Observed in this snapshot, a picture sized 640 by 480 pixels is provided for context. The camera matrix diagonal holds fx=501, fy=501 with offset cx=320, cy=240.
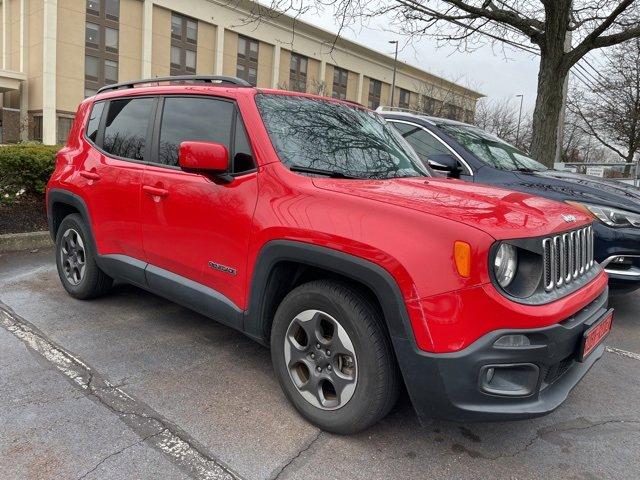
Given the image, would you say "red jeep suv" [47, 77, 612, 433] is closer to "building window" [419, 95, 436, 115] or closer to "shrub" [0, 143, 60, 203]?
"shrub" [0, 143, 60, 203]

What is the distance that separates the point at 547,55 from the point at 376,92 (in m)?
50.6

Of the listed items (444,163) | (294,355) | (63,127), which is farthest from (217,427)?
(63,127)

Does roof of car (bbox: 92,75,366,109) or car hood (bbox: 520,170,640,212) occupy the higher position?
roof of car (bbox: 92,75,366,109)

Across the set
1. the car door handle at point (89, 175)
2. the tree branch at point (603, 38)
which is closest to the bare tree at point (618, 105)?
the tree branch at point (603, 38)

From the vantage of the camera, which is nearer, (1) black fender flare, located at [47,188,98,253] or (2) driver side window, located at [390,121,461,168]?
(1) black fender flare, located at [47,188,98,253]

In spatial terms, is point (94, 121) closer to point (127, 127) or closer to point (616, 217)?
point (127, 127)

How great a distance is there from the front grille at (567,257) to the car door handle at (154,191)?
91.7 inches

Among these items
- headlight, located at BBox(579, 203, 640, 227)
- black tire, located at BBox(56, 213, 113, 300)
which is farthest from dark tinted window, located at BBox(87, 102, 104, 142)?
headlight, located at BBox(579, 203, 640, 227)

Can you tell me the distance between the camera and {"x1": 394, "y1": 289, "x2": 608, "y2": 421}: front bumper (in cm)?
209

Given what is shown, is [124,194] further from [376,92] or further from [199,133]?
[376,92]

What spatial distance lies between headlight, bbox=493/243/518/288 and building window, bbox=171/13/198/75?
43.6 m

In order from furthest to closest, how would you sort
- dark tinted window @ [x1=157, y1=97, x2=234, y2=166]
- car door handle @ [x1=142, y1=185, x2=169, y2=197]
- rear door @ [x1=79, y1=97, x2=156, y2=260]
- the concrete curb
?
the concrete curb, rear door @ [x1=79, y1=97, x2=156, y2=260], car door handle @ [x1=142, y1=185, x2=169, y2=197], dark tinted window @ [x1=157, y1=97, x2=234, y2=166]

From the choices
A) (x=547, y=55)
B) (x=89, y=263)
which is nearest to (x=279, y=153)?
(x=89, y=263)

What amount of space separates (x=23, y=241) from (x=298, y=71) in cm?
4770
